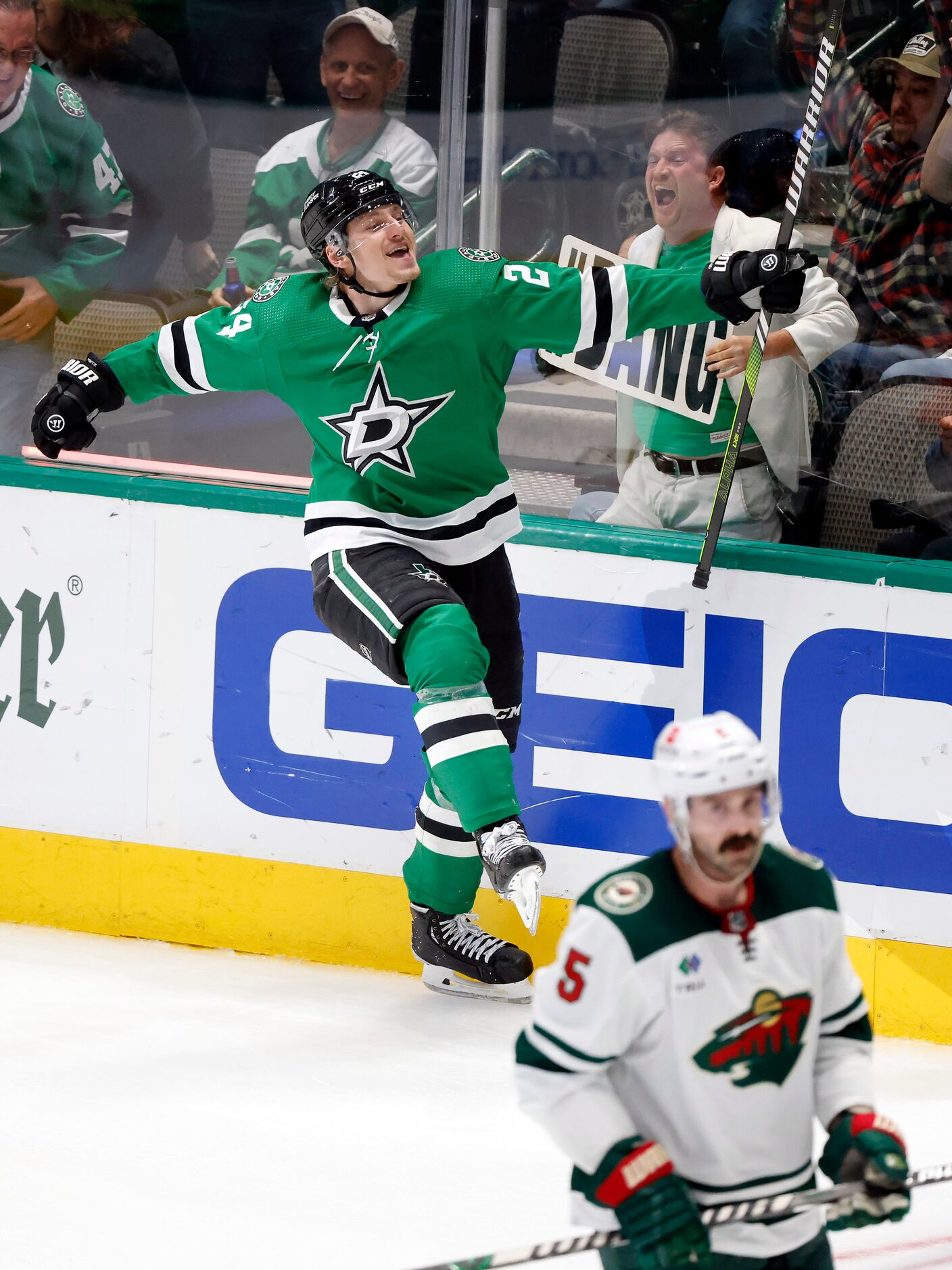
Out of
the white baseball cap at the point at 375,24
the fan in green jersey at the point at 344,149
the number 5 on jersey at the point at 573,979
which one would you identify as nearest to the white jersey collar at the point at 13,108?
the fan in green jersey at the point at 344,149

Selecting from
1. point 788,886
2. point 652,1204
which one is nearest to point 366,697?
point 788,886

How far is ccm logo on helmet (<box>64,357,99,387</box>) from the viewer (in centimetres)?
328

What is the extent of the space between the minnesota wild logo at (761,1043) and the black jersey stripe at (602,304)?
5.38 feet

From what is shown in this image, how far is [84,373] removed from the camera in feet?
10.8

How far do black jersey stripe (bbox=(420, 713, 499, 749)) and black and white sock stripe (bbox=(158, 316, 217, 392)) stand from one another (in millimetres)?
834

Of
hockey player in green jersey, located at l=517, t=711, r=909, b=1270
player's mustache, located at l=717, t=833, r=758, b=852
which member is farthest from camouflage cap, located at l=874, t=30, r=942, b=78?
player's mustache, located at l=717, t=833, r=758, b=852

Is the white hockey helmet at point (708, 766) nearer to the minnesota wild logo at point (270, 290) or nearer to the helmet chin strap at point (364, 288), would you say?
the helmet chin strap at point (364, 288)

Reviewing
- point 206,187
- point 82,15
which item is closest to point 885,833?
point 206,187

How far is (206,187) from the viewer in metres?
3.70

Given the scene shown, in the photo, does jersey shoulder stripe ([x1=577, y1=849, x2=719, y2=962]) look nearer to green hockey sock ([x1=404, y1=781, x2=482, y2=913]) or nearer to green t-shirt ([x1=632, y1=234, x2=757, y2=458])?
green hockey sock ([x1=404, y1=781, x2=482, y2=913])

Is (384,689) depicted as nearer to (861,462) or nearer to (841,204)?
(861,462)

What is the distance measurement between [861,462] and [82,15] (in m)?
1.89

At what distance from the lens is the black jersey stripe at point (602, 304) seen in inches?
119

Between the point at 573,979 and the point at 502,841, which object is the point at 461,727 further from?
the point at 573,979
